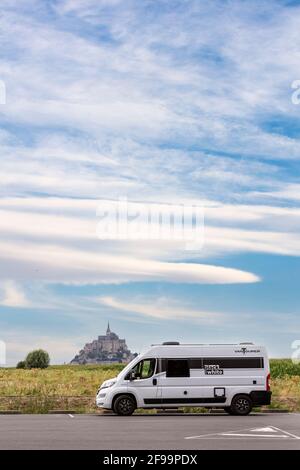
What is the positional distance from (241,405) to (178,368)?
8.35 ft

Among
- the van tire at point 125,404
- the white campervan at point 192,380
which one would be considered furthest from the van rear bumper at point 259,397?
the van tire at point 125,404

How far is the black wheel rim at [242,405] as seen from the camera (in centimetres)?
2977

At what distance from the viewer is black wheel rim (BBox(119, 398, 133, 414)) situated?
1149 inches

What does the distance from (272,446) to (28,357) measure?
112120 millimetres

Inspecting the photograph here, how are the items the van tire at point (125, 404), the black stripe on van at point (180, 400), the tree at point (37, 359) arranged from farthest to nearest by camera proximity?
the tree at point (37, 359), the black stripe on van at point (180, 400), the van tire at point (125, 404)

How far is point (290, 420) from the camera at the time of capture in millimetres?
27500

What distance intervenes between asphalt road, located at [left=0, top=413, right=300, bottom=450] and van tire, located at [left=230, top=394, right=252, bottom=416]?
37 cm

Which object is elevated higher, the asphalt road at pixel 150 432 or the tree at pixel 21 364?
the tree at pixel 21 364

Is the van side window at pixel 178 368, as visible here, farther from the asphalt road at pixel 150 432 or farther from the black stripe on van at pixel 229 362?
the asphalt road at pixel 150 432

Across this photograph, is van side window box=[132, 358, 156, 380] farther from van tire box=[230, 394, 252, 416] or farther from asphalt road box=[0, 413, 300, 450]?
van tire box=[230, 394, 252, 416]

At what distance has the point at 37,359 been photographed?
125875 mm
